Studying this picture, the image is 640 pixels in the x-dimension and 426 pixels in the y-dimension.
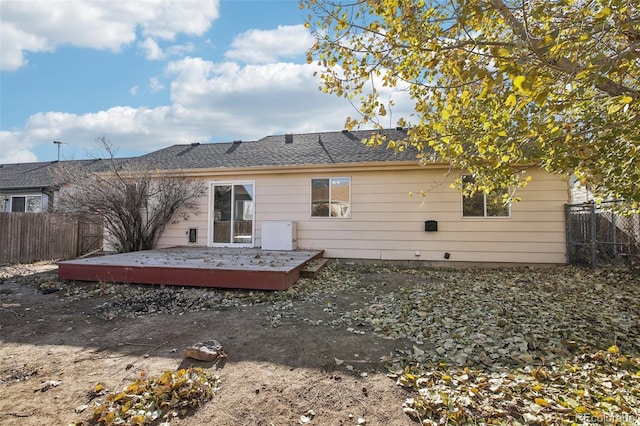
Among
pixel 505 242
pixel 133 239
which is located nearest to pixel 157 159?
pixel 133 239

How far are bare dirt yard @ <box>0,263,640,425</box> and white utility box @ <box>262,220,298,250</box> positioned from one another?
2852mm

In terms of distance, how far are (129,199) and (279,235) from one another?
4.29 meters

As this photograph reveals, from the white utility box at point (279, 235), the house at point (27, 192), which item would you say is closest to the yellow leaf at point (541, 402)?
the white utility box at point (279, 235)

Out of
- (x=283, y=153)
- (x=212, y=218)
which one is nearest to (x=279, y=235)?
(x=212, y=218)

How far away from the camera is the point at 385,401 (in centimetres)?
217

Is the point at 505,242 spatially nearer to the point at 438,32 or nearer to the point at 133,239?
the point at 438,32

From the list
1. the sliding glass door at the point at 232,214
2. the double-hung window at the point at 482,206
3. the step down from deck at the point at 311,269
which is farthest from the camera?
the sliding glass door at the point at 232,214

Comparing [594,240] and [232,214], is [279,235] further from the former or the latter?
[594,240]

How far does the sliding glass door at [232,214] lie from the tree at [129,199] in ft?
1.97

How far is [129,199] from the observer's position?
28.5 feet

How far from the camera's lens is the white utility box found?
8398 mm

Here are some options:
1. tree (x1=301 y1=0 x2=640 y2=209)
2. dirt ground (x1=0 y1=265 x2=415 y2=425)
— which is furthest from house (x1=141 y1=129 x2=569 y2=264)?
dirt ground (x1=0 y1=265 x2=415 y2=425)

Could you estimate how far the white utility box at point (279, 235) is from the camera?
8398 mm

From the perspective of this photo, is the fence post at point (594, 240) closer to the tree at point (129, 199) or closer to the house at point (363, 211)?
the house at point (363, 211)
